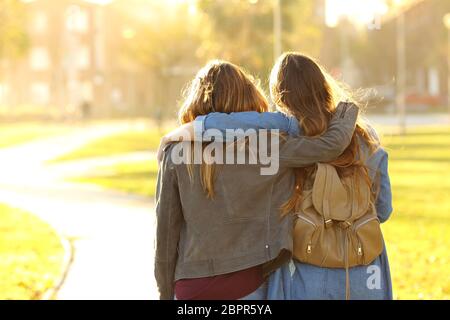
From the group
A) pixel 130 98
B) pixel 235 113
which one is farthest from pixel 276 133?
pixel 130 98

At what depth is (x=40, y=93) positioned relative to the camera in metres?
101

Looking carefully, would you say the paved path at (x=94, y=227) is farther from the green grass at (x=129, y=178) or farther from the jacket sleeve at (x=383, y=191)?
the jacket sleeve at (x=383, y=191)

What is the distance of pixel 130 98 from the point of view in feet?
319

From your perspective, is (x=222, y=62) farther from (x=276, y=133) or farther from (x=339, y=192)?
(x=339, y=192)

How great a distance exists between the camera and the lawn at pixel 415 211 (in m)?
8.47

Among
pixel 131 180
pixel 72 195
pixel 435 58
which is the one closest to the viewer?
pixel 72 195

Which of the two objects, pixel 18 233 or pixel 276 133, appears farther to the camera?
pixel 18 233

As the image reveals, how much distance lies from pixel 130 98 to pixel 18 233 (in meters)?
86.1

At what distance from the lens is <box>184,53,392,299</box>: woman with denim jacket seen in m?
3.61

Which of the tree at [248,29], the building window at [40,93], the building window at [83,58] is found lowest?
the tree at [248,29]

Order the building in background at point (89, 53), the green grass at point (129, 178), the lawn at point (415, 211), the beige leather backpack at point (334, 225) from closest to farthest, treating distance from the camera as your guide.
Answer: the beige leather backpack at point (334, 225)
the lawn at point (415, 211)
the green grass at point (129, 178)
the building in background at point (89, 53)

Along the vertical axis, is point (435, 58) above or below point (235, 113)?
above

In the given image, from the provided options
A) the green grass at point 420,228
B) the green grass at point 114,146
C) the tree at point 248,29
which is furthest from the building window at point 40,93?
the green grass at point 420,228

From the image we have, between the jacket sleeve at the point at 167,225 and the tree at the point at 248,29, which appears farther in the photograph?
the tree at the point at 248,29
